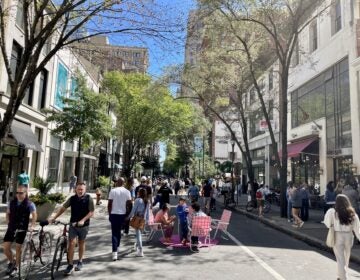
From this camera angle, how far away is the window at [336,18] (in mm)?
22109

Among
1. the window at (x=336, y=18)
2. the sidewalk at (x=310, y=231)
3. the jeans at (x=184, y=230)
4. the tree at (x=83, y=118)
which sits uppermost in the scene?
the window at (x=336, y=18)

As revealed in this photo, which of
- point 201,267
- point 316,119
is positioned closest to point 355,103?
point 316,119

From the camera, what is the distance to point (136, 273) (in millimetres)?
7566

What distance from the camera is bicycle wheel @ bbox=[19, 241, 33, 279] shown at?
22.7 ft

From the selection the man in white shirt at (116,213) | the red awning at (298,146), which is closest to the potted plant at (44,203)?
the man in white shirt at (116,213)

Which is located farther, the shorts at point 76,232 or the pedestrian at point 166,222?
the pedestrian at point 166,222

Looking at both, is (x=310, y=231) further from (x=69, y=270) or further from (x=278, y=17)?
(x=278, y=17)

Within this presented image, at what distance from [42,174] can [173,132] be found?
45.0 feet

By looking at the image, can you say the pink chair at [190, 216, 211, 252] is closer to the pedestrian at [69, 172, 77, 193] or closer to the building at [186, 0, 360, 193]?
the building at [186, 0, 360, 193]

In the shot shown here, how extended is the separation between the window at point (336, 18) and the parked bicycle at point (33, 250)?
19890 mm

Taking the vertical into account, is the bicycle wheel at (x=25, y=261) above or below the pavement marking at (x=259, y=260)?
above

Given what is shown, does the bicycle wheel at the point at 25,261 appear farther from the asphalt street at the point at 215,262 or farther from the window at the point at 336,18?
the window at the point at 336,18

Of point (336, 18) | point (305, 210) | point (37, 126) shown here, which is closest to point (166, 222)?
point (305, 210)

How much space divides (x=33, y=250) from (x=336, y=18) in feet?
69.0
